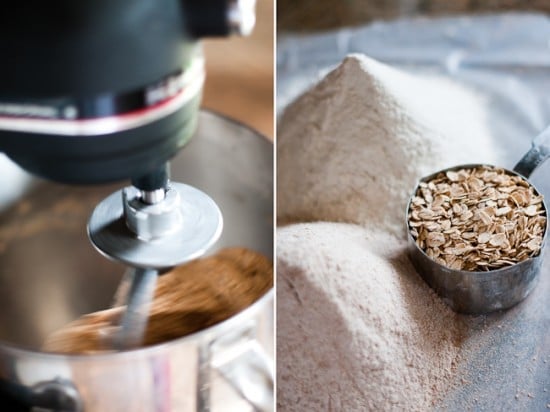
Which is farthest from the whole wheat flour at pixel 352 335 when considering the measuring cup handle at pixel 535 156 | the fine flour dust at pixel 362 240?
the measuring cup handle at pixel 535 156

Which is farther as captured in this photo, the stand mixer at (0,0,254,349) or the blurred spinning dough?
the blurred spinning dough

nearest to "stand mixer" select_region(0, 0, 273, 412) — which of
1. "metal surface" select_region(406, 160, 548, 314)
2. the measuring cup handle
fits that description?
"metal surface" select_region(406, 160, 548, 314)

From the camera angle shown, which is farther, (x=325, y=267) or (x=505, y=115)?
(x=505, y=115)

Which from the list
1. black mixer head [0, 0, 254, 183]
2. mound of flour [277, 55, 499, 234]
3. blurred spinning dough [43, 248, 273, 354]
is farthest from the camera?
mound of flour [277, 55, 499, 234]

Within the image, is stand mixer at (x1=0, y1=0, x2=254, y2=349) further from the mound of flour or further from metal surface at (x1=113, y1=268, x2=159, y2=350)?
the mound of flour

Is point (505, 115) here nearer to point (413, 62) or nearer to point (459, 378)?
point (413, 62)

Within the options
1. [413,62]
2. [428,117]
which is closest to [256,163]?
[428,117]

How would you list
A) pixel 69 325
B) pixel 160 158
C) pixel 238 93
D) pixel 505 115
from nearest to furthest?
pixel 160 158 → pixel 69 325 → pixel 238 93 → pixel 505 115
